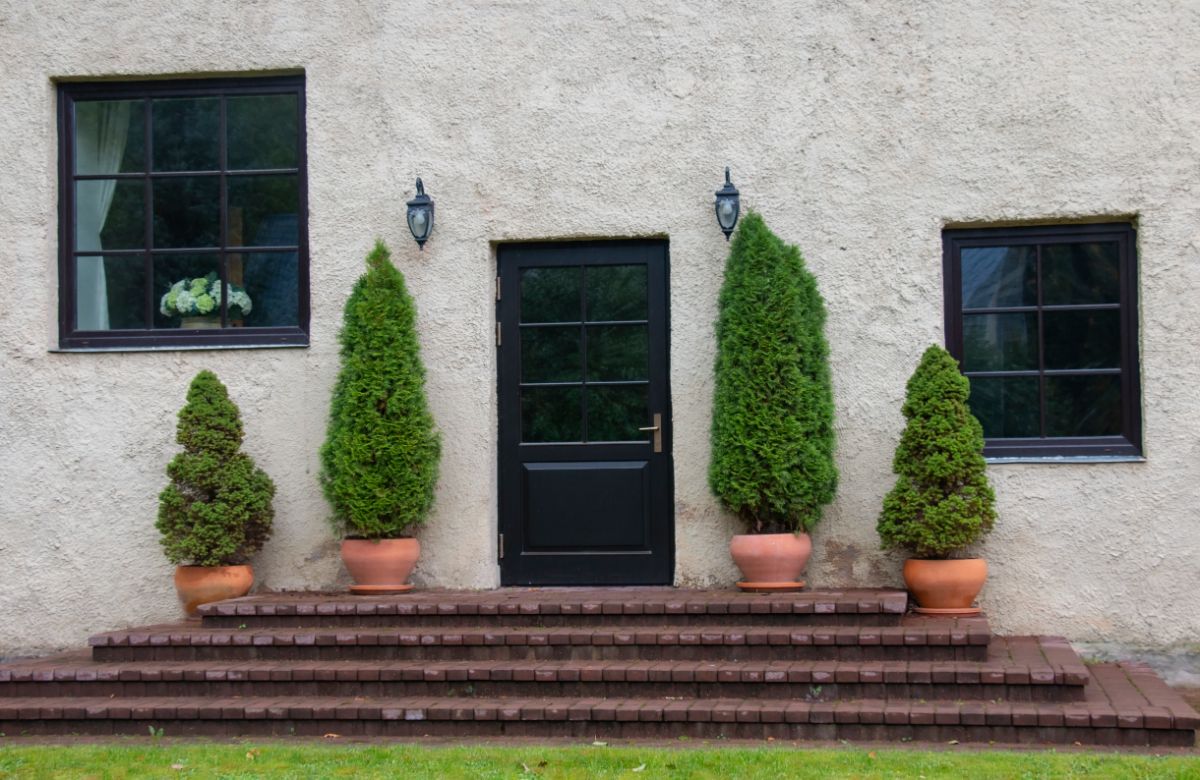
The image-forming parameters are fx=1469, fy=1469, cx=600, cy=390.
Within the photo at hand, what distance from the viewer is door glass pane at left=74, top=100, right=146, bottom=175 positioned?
31.5 feet

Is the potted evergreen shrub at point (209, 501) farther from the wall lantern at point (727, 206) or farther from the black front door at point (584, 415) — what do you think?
the wall lantern at point (727, 206)

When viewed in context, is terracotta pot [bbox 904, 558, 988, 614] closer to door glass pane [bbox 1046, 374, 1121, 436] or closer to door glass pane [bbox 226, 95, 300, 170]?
door glass pane [bbox 1046, 374, 1121, 436]

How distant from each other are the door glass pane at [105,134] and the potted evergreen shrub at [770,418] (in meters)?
4.10

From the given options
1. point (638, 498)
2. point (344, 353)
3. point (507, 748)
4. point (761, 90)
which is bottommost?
point (507, 748)

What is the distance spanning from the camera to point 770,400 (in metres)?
8.36

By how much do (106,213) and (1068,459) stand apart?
623 centimetres

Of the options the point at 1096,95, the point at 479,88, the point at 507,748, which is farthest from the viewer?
the point at 479,88

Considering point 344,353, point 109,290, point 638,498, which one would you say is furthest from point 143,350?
point 638,498

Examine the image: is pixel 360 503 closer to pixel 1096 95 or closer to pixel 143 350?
pixel 143 350

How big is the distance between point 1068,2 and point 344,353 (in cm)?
476

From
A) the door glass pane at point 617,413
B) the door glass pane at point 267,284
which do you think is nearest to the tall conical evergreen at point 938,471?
the door glass pane at point 617,413

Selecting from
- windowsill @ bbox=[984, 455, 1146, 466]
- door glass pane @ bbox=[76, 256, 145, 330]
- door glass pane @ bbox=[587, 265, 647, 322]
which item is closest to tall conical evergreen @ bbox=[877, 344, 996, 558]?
windowsill @ bbox=[984, 455, 1146, 466]

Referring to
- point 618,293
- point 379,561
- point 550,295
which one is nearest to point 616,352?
point 618,293

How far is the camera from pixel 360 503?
339 inches
